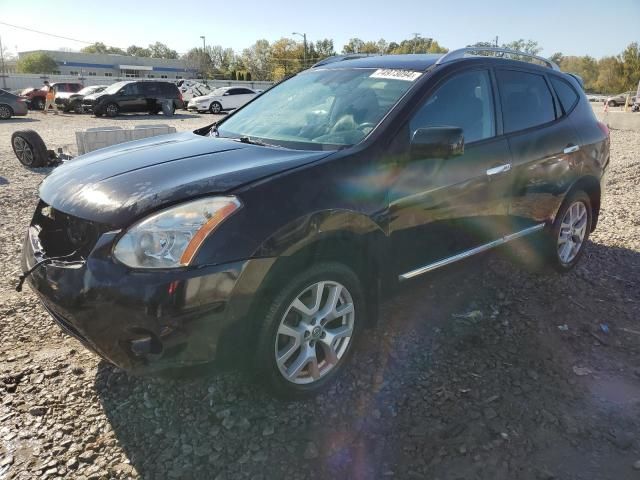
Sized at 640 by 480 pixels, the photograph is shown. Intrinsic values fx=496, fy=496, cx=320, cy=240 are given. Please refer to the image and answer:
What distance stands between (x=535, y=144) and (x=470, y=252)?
107 centimetres

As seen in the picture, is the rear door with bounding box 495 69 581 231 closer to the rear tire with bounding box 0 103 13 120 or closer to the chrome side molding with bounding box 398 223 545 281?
the chrome side molding with bounding box 398 223 545 281

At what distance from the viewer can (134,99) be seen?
76.5 feet

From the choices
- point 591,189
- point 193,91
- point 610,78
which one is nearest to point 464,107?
point 591,189

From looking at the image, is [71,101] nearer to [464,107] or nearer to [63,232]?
[63,232]

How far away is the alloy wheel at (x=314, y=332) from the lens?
2.54 metres

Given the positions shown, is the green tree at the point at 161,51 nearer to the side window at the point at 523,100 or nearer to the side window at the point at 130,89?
the side window at the point at 130,89

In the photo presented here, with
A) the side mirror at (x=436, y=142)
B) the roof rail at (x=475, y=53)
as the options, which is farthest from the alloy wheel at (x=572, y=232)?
the side mirror at (x=436, y=142)

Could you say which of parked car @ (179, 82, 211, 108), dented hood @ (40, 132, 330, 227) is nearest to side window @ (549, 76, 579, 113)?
dented hood @ (40, 132, 330, 227)

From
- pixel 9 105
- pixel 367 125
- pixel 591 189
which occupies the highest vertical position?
pixel 367 125

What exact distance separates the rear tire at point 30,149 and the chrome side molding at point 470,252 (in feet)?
28.4

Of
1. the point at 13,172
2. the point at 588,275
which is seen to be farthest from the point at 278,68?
the point at 588,275

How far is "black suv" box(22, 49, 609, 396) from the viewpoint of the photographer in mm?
2158

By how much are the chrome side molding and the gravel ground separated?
3.4 inches

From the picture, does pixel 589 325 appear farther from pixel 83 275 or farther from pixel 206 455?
pixel 83 275
